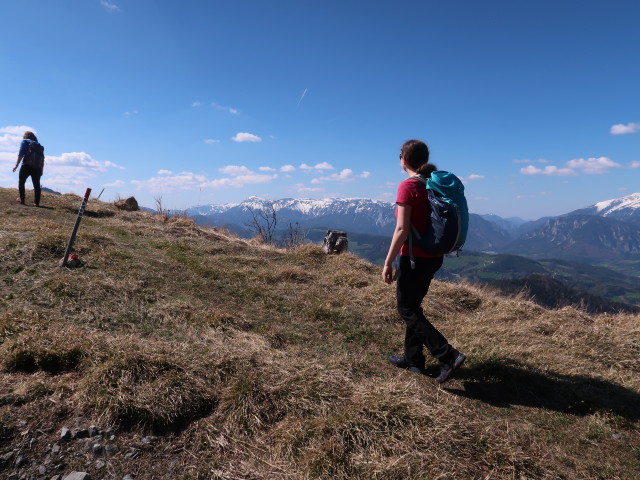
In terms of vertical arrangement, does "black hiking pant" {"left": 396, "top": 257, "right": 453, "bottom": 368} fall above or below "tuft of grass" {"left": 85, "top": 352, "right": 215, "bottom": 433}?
above

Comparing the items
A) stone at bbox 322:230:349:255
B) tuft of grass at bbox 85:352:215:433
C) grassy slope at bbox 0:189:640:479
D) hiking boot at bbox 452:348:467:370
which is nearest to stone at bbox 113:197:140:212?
grassy slope at bbox 0:189:640:479

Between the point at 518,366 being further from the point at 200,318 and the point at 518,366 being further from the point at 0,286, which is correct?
the point at 0,286

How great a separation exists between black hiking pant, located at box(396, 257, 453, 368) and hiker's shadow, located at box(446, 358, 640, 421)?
56 cm

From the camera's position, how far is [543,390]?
4.66m

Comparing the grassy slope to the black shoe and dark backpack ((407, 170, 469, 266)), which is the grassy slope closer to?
the black shoe

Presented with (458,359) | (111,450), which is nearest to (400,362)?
(458,359)

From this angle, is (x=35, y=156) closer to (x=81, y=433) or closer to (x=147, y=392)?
(x=147, y=392)

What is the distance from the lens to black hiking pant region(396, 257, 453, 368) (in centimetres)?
454

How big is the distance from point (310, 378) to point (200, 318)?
274 cm

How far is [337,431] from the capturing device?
3.13m

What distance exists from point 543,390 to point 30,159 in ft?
53.9

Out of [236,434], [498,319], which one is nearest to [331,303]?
[498,319]

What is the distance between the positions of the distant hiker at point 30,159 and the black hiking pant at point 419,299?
47.7 ft

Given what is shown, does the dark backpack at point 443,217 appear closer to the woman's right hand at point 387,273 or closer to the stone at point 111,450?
the woman's right hand at point 387,273
